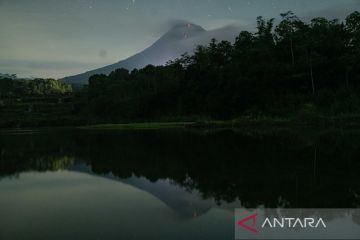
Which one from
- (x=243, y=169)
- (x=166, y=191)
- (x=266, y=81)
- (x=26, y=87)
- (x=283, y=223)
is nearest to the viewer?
(x=283, y=223)

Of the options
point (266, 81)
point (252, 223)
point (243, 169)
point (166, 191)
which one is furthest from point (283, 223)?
point (266, 81)

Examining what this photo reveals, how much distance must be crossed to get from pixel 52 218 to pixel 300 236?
3996mm

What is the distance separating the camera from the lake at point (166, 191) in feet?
19.6

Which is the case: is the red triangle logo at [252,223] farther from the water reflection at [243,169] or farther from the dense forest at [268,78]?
the dense forest at [268,78]

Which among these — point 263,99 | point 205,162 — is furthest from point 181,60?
point 205,162

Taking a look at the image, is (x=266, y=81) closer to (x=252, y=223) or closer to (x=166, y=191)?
(x=166, y=191)

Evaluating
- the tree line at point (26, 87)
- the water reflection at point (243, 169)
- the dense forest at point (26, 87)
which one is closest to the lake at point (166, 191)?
the water reflection at point (243, 169)

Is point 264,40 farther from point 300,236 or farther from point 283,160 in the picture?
point 300,236

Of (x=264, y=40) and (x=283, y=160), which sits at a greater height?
(x=264, y=40)

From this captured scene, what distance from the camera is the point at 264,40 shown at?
175ft

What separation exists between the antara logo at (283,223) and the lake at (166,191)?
0.85 ft

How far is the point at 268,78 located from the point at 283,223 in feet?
129

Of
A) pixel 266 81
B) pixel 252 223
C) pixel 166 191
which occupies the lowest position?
pixel 166 191

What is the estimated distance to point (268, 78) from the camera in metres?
43.7
